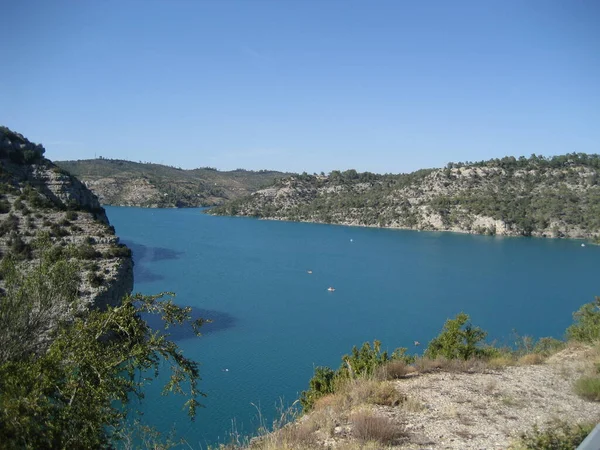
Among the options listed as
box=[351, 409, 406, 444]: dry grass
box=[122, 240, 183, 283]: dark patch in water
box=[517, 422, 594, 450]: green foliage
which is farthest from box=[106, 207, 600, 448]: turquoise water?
box=[517, 422, 594, 450]: green foliage

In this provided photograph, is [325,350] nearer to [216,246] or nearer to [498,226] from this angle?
[216,246]

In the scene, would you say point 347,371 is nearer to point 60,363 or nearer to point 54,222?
point 60,363

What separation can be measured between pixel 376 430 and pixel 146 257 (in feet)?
170

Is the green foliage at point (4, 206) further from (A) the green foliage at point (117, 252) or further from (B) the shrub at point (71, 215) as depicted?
(A) the green foliage at point (117, 252)

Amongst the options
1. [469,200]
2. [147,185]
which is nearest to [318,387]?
[469,200]

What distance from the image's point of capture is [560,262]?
56.9 meters

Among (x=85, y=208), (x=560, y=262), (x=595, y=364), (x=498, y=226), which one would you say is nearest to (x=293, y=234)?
(x=498, y=226)

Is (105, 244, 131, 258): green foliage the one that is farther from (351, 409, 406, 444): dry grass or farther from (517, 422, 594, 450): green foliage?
(517, 422, 594, 450): green foliage

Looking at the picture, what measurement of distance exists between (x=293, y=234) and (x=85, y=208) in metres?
51.5

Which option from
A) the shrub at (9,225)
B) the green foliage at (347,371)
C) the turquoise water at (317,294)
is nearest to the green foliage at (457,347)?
the green foliage at (347,371)

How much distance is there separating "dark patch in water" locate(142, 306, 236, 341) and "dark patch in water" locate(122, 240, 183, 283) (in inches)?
470

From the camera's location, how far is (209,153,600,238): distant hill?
82062mm

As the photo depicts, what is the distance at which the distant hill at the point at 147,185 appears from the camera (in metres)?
130

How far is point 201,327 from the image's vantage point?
2630 centimetres
